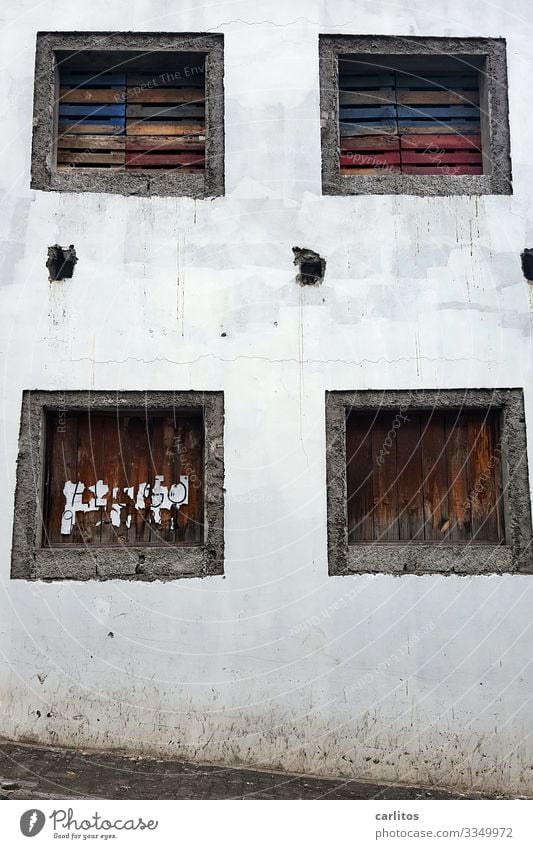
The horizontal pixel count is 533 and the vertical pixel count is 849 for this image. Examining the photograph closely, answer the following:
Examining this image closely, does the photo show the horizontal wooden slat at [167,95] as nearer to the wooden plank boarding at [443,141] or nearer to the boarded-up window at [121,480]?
the wooden plank boarding at [443,141]

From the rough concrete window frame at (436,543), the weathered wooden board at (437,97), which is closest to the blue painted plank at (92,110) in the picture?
the weathered wooden board at (437,97)

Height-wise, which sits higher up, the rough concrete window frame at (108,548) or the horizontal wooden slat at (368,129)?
the horizontal wooden slat at (368,129)

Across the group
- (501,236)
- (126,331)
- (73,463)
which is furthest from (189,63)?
(73,463)

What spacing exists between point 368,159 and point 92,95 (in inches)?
88.3

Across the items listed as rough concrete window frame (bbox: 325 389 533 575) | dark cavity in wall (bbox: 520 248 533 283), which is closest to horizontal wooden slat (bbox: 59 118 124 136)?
rough concrete window frame (bbox: 325 389 533 575)

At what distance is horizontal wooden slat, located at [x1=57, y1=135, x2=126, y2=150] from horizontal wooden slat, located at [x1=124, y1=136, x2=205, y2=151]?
70 mm

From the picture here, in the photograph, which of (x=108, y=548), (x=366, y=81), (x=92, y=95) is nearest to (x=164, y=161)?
(x=92, y=95)

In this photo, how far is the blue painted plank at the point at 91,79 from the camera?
6.39 metres

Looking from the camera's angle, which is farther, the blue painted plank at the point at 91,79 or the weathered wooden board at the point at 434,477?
the blue painted plank at the point at 91,79

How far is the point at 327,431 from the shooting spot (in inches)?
229

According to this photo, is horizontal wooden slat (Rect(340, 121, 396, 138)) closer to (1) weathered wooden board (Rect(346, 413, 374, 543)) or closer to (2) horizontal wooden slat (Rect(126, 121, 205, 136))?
(2) horizontal wooden slat (Rect(126, 121, 205, 136))

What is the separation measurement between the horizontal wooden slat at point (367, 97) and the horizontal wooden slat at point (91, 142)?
1.78 metres

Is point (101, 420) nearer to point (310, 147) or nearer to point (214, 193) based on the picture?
point (214, 193)

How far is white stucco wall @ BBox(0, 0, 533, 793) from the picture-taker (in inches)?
218
